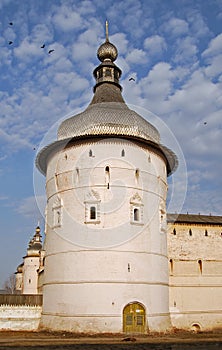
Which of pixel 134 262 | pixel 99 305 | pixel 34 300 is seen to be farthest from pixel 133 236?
pixel 34 300

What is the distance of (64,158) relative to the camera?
18766mm

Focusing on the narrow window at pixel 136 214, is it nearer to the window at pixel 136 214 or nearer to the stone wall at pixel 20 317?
the window at pixel 136 214

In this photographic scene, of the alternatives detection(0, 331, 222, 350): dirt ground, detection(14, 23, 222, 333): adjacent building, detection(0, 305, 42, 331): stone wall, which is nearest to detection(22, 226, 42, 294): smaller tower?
detection(0, 305, 42, 331): stone wall

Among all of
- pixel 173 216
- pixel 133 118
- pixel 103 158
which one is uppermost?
pixel 133 118

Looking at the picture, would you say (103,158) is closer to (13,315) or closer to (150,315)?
(150,315)

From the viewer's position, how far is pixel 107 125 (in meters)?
18.0

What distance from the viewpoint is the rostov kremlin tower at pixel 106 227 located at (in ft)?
53.8

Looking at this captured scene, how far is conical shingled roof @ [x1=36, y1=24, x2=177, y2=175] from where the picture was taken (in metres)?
18.0

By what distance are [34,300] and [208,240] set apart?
33.6 feet

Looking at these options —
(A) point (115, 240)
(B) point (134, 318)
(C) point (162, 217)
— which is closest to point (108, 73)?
(C) point (162, 217)

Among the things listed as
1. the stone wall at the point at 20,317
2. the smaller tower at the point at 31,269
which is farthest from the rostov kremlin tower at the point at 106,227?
the smaller tower at the point at 31,269

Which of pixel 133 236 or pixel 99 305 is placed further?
pixel 133 236

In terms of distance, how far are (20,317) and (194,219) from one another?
36.0 ft

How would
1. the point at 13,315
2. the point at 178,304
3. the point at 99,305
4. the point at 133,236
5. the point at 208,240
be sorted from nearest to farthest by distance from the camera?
the point at 99,305 < the point at 133,236 < the point at 13,315 < the point at 178,304 < the point at 208,240
